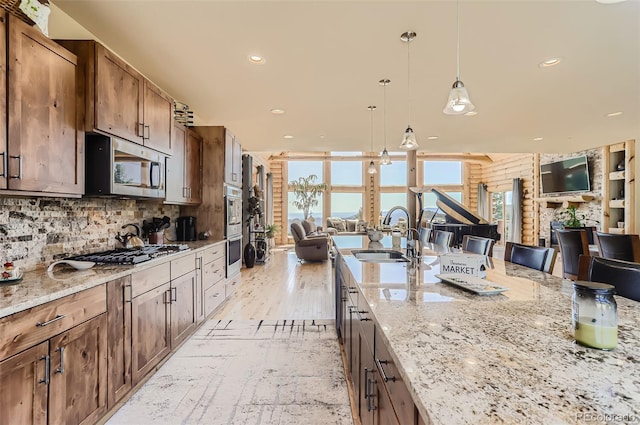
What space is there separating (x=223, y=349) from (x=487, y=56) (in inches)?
137

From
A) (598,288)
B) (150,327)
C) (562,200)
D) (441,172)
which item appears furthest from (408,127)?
(441,172)

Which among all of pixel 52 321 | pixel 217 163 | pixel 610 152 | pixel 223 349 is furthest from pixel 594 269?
pixel 610 152

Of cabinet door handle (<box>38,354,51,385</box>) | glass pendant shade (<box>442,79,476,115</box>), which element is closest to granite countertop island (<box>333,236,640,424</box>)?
glass pendant shade (<box>442,79,476,115</box>)

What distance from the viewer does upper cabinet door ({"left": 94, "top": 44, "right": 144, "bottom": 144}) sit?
215cm

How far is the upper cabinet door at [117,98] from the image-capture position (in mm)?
2148

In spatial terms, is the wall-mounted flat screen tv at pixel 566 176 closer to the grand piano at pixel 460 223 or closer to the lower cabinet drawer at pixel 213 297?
the grand piano at pixel 460 223

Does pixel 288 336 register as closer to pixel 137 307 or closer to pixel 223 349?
pixel 223 349

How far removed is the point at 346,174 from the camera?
492 inches

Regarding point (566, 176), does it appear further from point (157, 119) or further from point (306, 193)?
point (157, 119)

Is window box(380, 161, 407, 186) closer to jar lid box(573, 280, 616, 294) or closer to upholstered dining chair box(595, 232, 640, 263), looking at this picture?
upholstered dining chair box(595, 232, 640, 263)

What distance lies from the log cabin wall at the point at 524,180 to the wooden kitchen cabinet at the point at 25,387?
10.9 metres

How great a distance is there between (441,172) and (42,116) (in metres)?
12.7

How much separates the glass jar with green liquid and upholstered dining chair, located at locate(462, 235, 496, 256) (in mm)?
1961

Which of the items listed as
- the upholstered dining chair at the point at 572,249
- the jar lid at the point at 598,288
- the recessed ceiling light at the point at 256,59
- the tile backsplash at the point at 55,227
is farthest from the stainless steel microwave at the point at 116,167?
the upholstered dining chair at the point at 572,249
